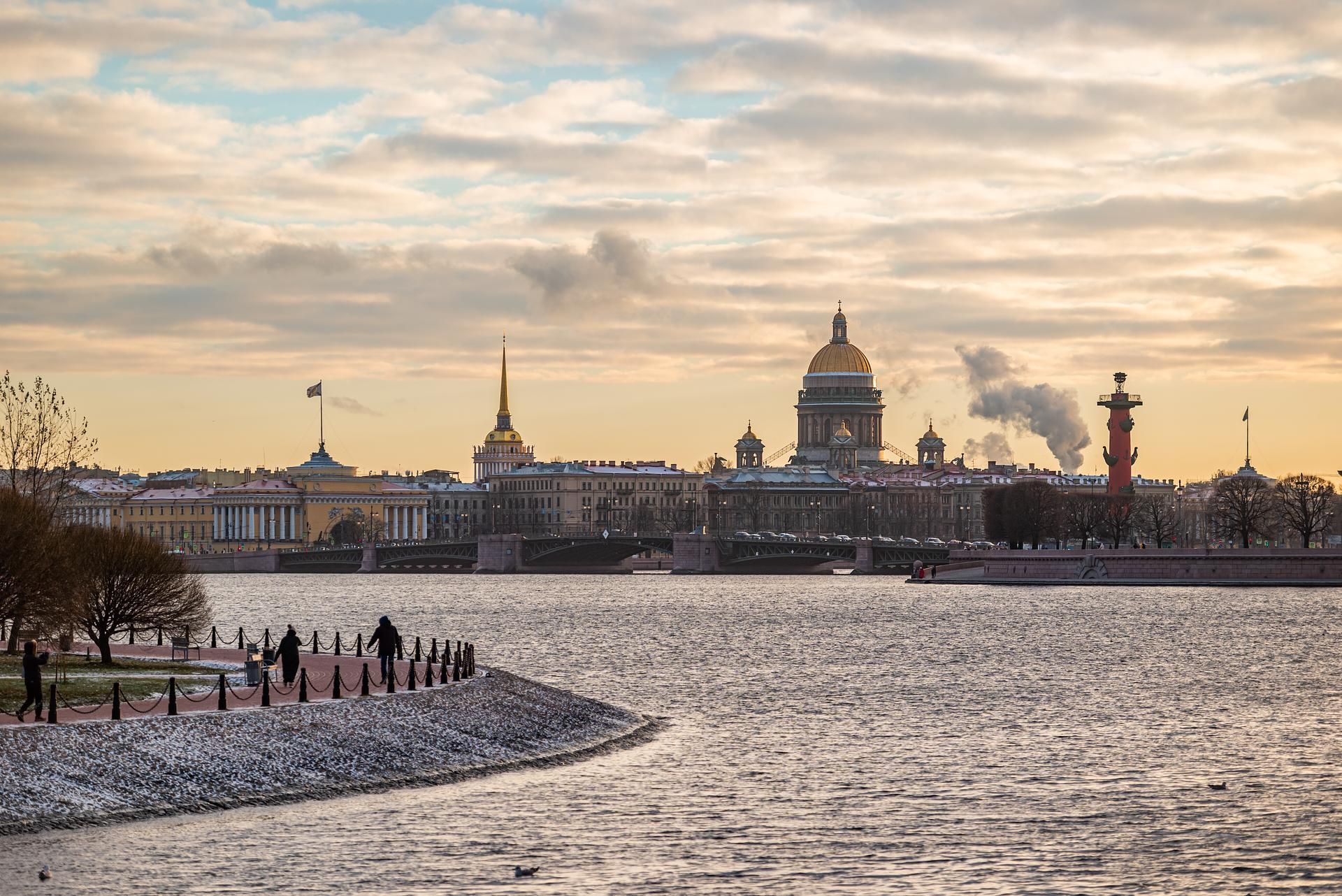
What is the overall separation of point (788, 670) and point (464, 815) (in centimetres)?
2492

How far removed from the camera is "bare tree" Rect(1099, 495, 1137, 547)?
128 metres

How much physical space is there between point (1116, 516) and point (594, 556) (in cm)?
3487

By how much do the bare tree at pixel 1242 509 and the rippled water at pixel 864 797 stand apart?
59.2 metres

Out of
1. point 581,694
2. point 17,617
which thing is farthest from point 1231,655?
point 17,617

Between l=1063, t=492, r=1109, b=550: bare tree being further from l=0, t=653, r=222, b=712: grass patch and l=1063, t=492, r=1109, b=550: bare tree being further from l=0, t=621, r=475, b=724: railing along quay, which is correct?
l=0, t=653, r=222, b=712: grass patch

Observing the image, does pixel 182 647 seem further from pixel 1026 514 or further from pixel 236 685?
pixel 1026 514

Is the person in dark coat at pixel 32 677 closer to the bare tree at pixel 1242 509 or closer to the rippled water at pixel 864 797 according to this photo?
the rippled water at pixel 864 797

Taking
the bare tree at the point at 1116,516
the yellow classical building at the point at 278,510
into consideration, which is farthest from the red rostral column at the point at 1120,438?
the yellow classical building at the point at 278,510

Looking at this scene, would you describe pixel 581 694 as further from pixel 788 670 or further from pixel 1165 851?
pixel 1165 851

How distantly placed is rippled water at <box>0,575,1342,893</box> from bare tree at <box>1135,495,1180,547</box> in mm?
81519

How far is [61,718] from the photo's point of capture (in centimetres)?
2759

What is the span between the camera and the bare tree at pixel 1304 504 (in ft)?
397

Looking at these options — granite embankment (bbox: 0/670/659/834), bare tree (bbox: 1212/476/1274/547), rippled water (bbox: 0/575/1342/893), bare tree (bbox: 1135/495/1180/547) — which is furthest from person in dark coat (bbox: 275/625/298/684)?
bare tree (bbox: 1135/495/1180/547)

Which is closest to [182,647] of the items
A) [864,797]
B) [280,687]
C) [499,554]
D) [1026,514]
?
[280,687]
